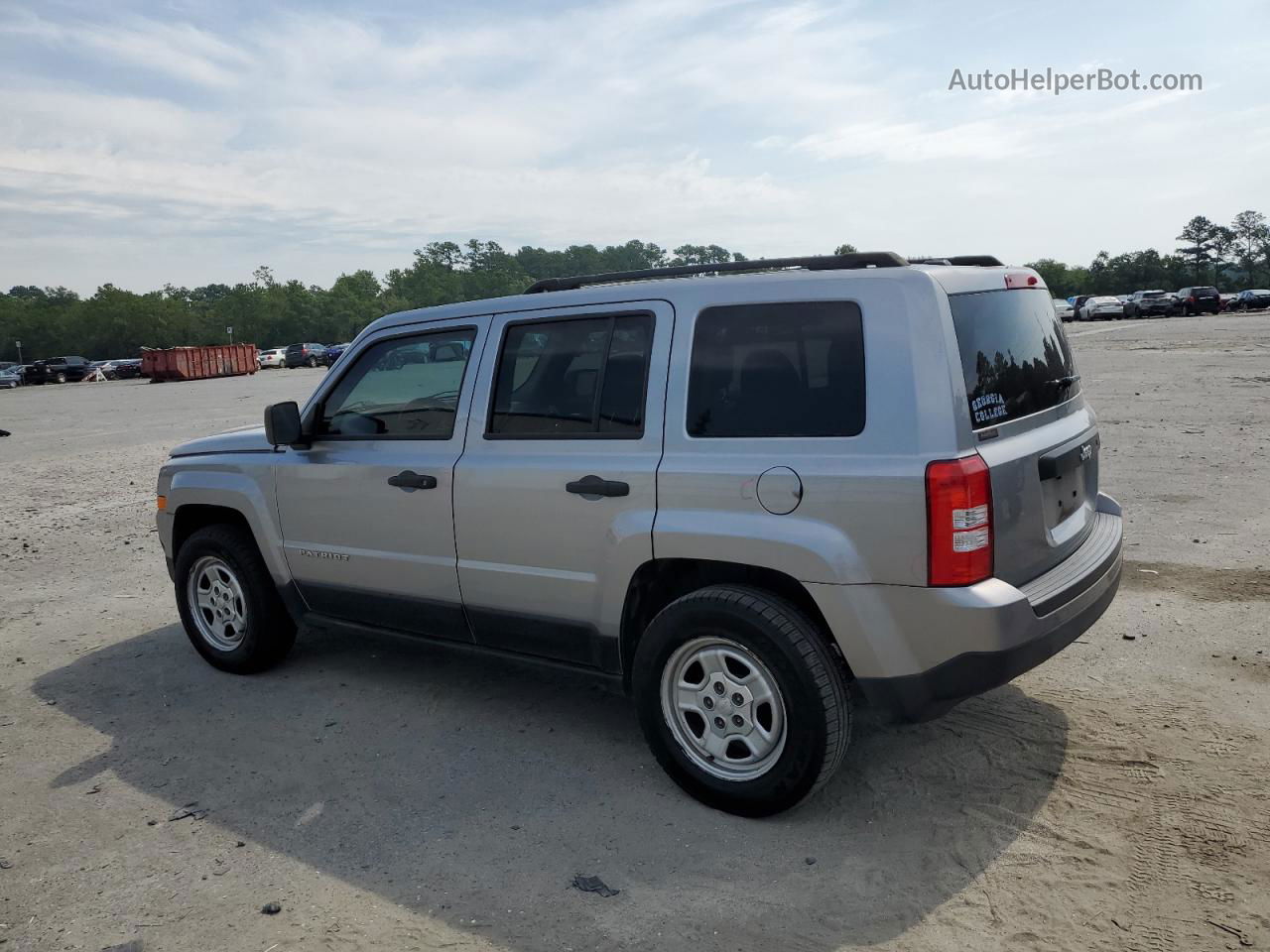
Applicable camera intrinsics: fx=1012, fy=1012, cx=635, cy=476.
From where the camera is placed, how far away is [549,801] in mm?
3867

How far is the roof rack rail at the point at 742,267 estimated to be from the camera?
364 centimetres

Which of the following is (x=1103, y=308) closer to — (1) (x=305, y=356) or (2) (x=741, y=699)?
(1) (x=305, y=356)

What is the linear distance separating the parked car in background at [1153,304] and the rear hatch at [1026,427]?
61.9 metres

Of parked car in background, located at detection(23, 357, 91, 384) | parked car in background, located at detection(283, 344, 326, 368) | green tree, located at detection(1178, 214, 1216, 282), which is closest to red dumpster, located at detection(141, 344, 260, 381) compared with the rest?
parked car in background, located at detection(23, 357, 91, 384)

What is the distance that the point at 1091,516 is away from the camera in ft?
13.7

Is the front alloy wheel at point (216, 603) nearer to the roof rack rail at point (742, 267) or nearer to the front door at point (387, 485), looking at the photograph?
the front door at point (387, 485)

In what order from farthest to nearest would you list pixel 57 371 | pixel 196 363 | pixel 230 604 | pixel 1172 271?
pixel 1172 271
pixel 57 371
pixel 196 363
pixel 230 604

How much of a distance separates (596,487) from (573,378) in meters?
0.50

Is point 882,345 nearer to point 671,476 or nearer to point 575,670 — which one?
point 671,476

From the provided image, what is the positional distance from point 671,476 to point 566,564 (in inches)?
25.4

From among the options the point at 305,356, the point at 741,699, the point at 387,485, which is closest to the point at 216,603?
the point at 387,485

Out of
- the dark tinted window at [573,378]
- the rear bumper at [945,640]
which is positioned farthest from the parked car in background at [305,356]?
Answer: the rear bumper at [945,640]

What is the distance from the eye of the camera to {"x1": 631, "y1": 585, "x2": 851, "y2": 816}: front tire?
3439 mm

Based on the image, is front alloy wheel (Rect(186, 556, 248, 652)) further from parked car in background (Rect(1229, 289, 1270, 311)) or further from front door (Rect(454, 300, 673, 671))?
parked car in background (Rect(1229, 289, 1270, 311))
